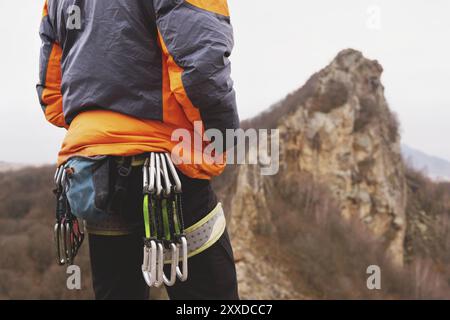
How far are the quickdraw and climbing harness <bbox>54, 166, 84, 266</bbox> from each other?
16.3 inches

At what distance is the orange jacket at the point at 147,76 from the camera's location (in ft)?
5.11

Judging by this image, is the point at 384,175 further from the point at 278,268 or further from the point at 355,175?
the point at 278,268

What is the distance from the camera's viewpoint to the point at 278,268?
15141 millimetres

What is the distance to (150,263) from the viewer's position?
1637 mm

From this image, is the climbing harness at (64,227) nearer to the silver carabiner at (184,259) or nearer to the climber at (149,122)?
the climber at (149,122)

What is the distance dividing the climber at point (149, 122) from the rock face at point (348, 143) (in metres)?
17.4

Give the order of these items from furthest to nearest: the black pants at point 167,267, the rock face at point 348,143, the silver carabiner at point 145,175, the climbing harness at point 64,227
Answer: the rock face at point 348,143
the climbing harness at point 64,227
the black pants at point 167,267
the silver carabiner at point 145,175

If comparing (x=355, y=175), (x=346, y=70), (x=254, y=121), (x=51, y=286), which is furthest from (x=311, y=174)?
(x=51, y=286)

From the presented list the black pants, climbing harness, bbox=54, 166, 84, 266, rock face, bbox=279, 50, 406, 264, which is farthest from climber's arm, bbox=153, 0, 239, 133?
rock face, bbox=279, 50, 406, 264

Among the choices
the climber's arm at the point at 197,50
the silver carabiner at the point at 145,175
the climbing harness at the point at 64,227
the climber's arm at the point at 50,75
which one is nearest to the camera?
the climber's arm at the point at 197,50

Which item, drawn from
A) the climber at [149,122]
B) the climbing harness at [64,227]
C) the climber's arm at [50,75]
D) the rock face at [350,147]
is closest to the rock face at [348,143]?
the rock face at [350,147]

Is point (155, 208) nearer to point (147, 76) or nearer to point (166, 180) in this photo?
point (166, 180)

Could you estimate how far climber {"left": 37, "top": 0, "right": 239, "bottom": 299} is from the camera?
1.58m

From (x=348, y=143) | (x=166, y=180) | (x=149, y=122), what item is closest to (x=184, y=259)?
(x=166, y=180)
